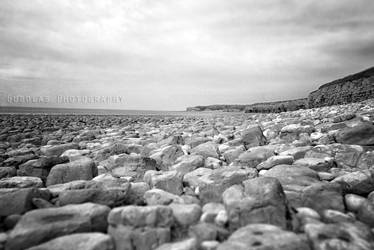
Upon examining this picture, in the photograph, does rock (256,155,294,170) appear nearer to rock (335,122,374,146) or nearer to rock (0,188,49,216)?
rock (335,122,374,146)

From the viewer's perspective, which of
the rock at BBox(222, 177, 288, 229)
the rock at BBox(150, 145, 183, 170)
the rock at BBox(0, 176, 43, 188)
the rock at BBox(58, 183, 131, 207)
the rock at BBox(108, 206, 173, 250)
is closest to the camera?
the rock at BBox(108, 206, 173, 250)

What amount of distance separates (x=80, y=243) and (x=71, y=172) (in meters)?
2.00

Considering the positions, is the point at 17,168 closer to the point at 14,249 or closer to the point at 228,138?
the point at 14,249

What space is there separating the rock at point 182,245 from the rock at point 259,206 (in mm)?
Result: 453

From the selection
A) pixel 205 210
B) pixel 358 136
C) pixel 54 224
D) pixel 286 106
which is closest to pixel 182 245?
pixel 205 210

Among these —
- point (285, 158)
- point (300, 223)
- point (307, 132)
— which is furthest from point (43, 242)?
point (307, 132)

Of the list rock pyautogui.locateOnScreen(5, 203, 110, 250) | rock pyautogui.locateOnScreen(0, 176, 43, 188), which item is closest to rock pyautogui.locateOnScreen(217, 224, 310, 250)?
rock pyautogui.locateOnScreen(5, 203, 110, 250)

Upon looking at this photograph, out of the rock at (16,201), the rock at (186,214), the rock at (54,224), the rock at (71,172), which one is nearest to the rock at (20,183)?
the rock at (71,172)

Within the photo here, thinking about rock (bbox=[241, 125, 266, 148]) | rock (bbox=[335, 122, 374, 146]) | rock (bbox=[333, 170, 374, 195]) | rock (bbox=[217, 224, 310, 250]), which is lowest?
rock (bbox=[217, 224, 310, 250])

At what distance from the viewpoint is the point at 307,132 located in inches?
212

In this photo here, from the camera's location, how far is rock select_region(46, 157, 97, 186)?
3314mm

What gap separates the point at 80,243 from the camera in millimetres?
1689

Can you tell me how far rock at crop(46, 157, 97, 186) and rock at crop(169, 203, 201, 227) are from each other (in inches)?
77.8

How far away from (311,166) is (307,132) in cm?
261
